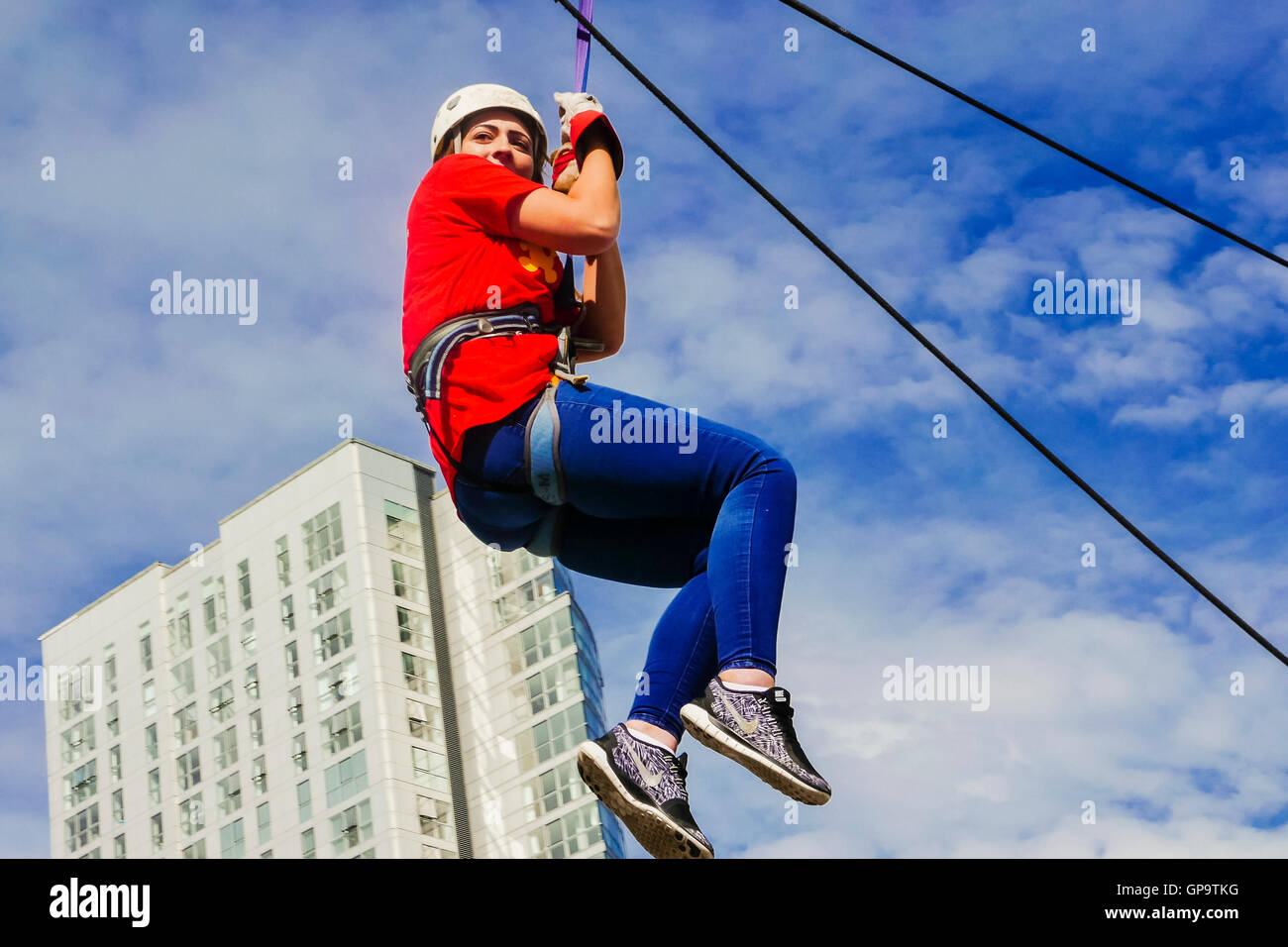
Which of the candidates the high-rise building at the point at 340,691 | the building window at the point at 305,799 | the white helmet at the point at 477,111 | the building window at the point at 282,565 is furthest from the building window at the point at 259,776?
the white helmet at the point at 477,111

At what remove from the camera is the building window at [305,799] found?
59.6m

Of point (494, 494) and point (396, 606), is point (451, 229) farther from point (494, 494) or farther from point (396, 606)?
point (396, 606)

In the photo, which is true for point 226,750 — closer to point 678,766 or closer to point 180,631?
point 180,631

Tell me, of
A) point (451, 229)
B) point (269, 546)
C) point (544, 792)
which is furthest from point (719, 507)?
point (269, 546)

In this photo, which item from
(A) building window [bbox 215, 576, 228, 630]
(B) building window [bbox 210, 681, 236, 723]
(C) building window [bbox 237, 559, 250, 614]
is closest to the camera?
(B) building window [bbox 210, 681, 236, 723]

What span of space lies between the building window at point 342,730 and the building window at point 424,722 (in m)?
1.94

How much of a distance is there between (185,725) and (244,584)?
6205 millimetres

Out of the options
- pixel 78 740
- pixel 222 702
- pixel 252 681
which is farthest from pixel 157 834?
pixel 78 740

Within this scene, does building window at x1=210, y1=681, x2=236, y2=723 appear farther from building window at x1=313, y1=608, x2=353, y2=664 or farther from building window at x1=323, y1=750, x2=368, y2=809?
building window at x1=323, y1=750, x2=368, y2=809

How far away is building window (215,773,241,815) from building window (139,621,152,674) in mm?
7327

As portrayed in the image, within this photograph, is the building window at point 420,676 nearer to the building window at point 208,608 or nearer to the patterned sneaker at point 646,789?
the building window at point 208,608

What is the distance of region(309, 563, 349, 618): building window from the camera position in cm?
6194

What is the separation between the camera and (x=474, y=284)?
573 cm

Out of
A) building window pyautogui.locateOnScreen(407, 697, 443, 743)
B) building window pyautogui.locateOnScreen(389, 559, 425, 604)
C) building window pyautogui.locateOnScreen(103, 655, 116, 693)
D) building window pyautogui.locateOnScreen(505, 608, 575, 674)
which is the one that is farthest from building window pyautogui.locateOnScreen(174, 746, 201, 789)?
building window pyautogui.locateOnScreen(505, 608, 575, 674)
